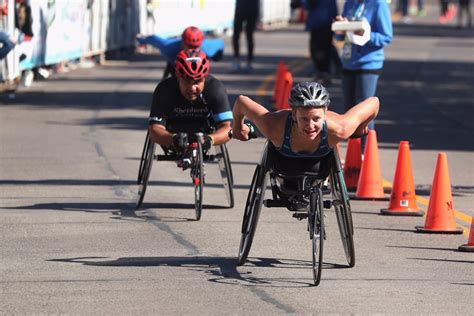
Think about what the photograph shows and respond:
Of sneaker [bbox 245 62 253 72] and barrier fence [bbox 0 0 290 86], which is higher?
barrier fence [bbox 0 0 290 86]

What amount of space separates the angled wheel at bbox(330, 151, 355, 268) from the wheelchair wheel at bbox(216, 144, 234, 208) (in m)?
3.09

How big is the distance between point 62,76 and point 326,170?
19.8 m

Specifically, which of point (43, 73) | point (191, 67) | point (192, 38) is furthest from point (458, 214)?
point (43, 73)

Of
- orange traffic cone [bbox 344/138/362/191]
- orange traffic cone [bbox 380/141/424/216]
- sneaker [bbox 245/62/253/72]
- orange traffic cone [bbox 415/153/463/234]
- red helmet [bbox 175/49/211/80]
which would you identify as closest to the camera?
orange traffic cone [bbox 415/153/463/234]

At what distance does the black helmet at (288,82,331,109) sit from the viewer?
9539 mm

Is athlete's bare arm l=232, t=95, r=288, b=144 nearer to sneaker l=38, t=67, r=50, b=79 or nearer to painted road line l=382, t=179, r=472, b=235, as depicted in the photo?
painted road line l=382, t=179, r=472, b=235

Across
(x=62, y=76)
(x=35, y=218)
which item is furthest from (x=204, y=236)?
(x=62, y=76)

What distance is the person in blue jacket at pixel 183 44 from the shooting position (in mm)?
14837

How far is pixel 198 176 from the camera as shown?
12523 mm

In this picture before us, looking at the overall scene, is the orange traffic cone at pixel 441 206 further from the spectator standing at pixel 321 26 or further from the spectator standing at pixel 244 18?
the spectator standing at pixel 244 18

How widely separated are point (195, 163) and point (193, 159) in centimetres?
7

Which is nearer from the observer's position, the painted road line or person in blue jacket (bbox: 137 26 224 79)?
the painted road line

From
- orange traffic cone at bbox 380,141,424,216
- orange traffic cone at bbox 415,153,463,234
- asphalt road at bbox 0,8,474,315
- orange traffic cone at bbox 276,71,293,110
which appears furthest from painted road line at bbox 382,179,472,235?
orange traffic cone at bbox 276,71,293,110

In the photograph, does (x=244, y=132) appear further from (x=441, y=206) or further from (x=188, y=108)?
(x=188, y=108)
